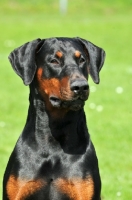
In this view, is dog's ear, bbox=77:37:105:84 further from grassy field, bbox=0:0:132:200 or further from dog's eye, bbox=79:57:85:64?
grassy field, bbox=0:0:132:200

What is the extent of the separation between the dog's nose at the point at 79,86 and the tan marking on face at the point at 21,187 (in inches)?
37.8

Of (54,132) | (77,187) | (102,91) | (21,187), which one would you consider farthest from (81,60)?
(102,91)

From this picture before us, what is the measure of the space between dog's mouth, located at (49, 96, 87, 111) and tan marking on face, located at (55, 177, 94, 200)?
0.69 m

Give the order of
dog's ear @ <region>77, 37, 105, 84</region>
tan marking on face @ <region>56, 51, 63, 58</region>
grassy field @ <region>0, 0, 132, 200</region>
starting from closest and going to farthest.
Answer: tan marking on face @ <region>56, 51, 63, 58</region>, dog's ear @ <region>77, 37, 105, 84</region>, grassy field @ <region>0, 0, 132, 200</region>

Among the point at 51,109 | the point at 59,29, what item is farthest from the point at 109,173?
the point at 59,29

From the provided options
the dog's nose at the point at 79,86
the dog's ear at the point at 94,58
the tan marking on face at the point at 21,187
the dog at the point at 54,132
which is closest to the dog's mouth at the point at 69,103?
the dog at the point at 54,132

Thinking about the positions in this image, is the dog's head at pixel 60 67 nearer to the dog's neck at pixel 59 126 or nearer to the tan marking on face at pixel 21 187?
the dog's neck at pixel 59 126

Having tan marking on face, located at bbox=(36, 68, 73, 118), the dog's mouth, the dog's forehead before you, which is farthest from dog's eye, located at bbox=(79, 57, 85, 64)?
the dog's mouth

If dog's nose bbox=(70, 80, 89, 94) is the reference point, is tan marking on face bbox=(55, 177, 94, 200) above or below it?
below

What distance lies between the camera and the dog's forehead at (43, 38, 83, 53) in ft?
18.9

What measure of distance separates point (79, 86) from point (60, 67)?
491 mm

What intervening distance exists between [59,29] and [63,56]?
2500cm

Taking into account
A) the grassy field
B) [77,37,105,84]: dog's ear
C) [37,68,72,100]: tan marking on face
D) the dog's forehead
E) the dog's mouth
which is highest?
the dog's forehead

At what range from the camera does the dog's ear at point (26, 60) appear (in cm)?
569
